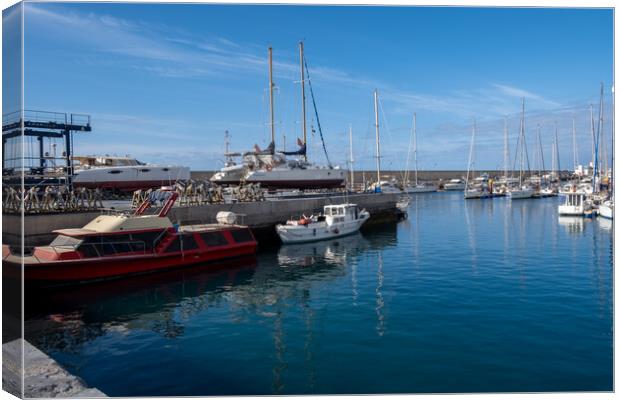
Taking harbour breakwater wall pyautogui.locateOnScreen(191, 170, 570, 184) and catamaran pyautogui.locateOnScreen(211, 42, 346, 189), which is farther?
harbour breakwater wall pyautogui.locateOnScreen(191, 170, 570, 184)

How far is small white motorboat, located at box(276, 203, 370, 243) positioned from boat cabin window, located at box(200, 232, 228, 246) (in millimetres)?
7301

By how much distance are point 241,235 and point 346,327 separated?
1598 cm

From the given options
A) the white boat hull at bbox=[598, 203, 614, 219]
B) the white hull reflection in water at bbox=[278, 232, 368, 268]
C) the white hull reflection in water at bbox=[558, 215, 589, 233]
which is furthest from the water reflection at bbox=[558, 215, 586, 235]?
the white hull reflection in water at bbox=[278, 232, 368, 268]

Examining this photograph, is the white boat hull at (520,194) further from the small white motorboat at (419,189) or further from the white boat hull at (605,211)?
the white boat hull at (605,211)

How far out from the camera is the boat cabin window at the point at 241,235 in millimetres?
28781

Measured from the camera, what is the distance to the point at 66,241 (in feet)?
71.5

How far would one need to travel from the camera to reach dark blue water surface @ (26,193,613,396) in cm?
1061

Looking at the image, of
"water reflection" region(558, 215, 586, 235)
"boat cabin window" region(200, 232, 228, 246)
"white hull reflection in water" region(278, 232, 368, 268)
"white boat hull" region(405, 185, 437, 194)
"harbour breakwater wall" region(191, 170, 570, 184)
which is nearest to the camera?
"boat cabin window" region(200, 232, 228, 246)

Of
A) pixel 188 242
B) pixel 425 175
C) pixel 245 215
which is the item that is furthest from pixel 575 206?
pixel 425 175

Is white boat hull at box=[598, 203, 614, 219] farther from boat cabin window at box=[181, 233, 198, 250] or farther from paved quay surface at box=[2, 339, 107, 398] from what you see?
paved quay surface at box=[2, 339, 107, 398]

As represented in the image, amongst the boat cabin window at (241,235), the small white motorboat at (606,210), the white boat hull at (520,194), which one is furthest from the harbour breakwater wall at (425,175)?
the boat cabin window at (241,235)

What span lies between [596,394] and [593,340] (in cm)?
474

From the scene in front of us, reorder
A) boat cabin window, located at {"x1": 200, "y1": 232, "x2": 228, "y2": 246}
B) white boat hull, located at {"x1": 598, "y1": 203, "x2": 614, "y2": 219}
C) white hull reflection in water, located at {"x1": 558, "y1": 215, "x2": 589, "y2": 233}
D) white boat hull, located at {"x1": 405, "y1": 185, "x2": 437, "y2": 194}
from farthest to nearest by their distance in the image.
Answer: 1. white boat hull, located at {"x1": 405, "y1": 185, "x2": 437, "y2": 194}
2. white boat hull, located at {"x1": 598, "y1": 203, "x2": 614, "y2": 219}
3. white hull reflection in water, located at {"x1": 558, "y1": 215, "x2": 589, "y2": 233}
4. boat cabin window, located at {"x1": 200, "y1": 232, "x2": 228, "y2": 246}

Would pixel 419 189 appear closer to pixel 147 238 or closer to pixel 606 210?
pixel 606 210
